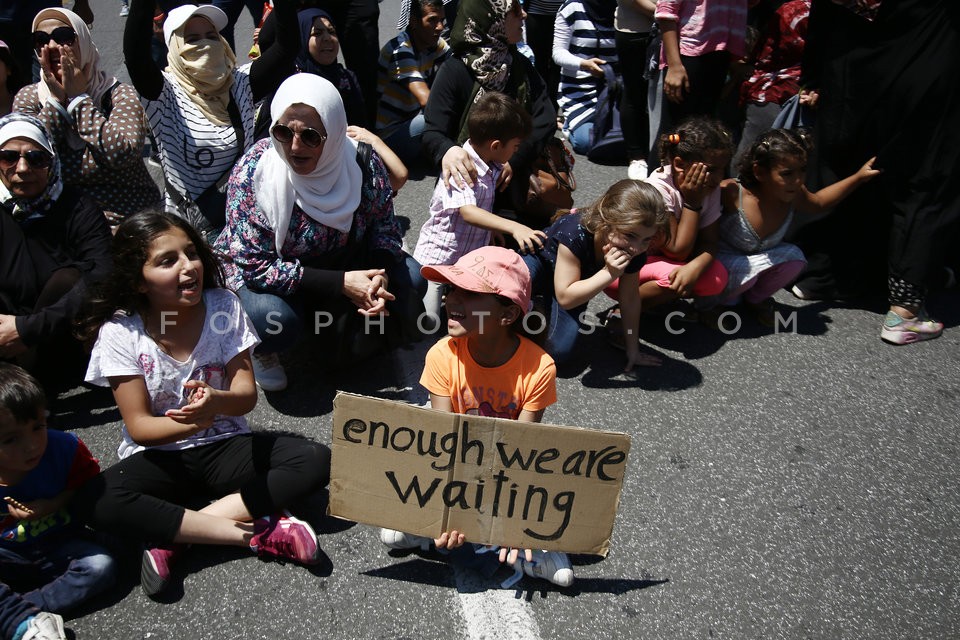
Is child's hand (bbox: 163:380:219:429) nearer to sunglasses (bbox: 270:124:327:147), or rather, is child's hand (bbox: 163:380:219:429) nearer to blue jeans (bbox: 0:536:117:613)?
blue jeans (bbox: 0:536:117:613)

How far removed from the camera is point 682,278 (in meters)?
3.83

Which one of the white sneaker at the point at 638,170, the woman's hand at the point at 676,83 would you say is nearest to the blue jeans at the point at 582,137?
the white sneaker at the point at 638,170

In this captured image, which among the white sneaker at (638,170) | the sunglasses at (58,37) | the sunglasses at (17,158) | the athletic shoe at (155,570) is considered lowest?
the athletic shoe at (155,570)

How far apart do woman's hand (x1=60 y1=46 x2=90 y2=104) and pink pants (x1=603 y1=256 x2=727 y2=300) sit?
2809 mm

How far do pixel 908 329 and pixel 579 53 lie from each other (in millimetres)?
3559

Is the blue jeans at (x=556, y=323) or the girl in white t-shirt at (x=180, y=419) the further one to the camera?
the blue jeans at (x=556, y=323)

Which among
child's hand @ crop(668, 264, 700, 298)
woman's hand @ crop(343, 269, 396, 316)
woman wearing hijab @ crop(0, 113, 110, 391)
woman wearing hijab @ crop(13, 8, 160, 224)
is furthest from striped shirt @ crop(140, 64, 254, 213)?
child's hand @ crop(668, 264, 700, 298)

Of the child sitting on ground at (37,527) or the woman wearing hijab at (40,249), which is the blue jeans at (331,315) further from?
the child sitting on ground at (37,527)

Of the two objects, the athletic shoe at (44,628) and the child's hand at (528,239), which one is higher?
the child's hand at (528,239)

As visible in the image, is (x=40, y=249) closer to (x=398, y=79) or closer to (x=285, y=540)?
(x=285, y=540)

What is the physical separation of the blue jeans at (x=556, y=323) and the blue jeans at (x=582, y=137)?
2658 millimetres

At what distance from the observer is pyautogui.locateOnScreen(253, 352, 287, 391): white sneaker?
3455 millimetres

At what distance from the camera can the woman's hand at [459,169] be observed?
3898mm

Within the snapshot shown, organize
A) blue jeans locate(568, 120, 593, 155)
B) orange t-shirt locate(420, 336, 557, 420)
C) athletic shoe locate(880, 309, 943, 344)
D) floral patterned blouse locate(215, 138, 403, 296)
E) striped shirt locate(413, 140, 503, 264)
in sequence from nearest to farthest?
orange t-shirt locate(420, 336, 557, 420) < floral patterned blouse locate(215, 138, 403, 296) < striped shirt locate(413, 140, 503, 264) < athletic shoe locate(880, 309, 943, 344) < blue jeans locate(568, 120, 593, 155)
